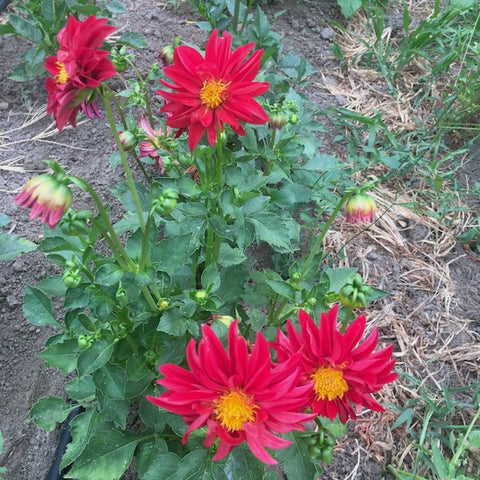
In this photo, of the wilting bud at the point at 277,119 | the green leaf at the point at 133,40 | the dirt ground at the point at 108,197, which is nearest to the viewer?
the wilting bud at the point at 277,119

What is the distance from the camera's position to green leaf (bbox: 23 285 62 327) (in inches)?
60.7

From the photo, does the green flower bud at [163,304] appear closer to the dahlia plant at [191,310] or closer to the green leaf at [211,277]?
the dahlia plant at [191,310]

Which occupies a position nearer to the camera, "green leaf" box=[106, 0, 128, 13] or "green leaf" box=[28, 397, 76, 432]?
"green leaf" box=[28, 397, 76, 432]

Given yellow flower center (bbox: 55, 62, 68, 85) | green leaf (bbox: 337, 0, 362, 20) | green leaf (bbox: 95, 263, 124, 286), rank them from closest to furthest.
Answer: yellow flower center (bbox: 55, 62, 68, 85), green leaf (bbox: 95, 263, 124, 286), green leaf (bbox: 337, 0, 362, 20)

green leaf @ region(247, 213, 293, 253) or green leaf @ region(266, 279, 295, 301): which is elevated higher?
green leaf @ region(247, 213, 293, 253)

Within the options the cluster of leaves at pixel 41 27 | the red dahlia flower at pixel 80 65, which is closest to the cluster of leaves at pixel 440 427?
the red dahlia flower at pixel 80 65

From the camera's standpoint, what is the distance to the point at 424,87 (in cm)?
287

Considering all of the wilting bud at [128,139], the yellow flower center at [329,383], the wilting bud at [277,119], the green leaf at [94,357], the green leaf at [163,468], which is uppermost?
the wilting bud at [277,119]

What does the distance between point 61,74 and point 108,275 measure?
1.48 feet

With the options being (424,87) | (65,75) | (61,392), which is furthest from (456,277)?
(65,75)

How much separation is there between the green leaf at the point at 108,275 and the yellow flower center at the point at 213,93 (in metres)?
0.45

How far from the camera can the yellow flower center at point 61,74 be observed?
1095 mm

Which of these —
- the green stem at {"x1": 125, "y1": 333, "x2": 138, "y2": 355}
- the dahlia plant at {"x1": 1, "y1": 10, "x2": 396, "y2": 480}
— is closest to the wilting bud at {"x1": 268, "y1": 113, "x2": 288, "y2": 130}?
the dahlia plant at {"x1": 1, "y1": 10, "x2": 396, "y2": 480}

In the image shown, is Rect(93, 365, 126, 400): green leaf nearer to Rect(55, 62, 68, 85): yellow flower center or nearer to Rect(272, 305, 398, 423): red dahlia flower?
Rect(272, 305, 398, 423): red dahlia flower
